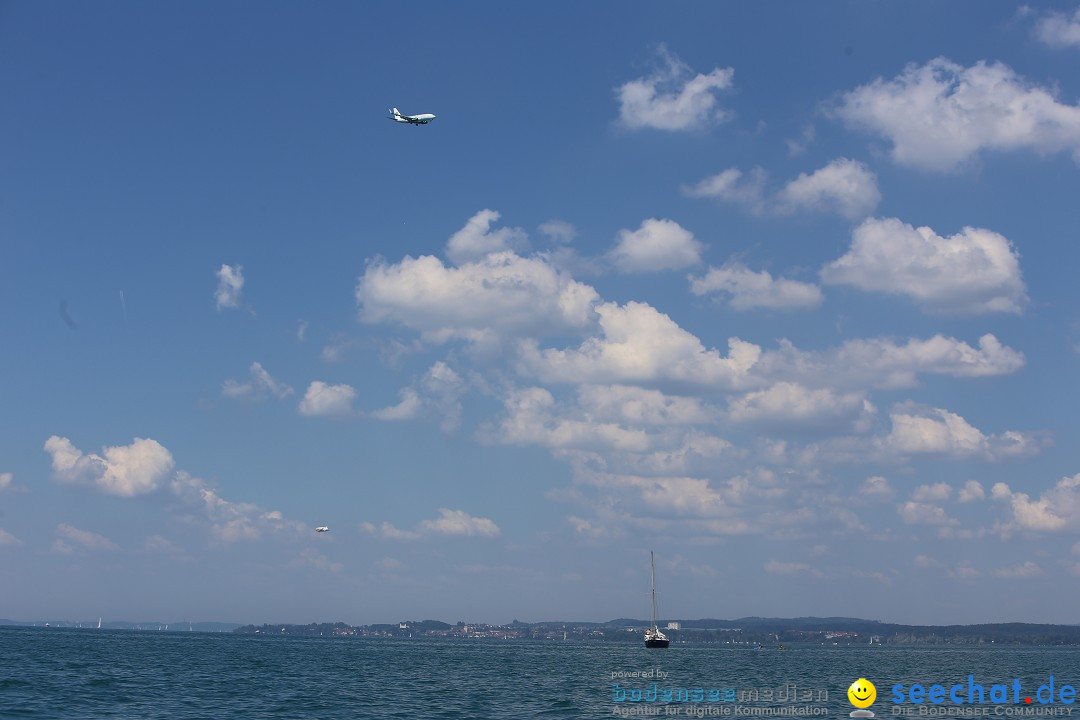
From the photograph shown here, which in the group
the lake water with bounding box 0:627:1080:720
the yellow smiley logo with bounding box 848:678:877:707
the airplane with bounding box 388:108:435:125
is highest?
the airplane with bounding box 388:108:435:125

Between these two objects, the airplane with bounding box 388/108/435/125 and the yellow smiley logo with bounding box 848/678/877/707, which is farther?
the airplane with bounding box 388/108/435/125

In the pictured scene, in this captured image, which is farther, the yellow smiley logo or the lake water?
the lake water

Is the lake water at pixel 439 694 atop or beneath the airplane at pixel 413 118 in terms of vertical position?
beneath

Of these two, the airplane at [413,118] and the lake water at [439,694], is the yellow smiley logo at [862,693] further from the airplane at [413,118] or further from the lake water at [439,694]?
the airplane at [413,118]

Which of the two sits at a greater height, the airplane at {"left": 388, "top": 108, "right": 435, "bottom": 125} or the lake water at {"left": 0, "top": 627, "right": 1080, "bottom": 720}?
the airplane at {"left": 388, "top": 108, "right": 435, "bottom": 125}

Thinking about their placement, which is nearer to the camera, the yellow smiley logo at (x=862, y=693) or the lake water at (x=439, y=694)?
the yellow smiley logo at (x=862, y=693)

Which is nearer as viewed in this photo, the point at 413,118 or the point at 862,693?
the point at 862,693

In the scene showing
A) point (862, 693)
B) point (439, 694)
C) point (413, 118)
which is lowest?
point (439, 694)

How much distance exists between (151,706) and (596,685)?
45.1 meters

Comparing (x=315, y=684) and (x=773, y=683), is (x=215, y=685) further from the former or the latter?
(x=773, y=683)

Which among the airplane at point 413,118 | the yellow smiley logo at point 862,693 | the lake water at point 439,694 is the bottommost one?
the lake water at point 439,694

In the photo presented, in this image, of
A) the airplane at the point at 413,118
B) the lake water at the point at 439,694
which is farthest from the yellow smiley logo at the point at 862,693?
the airplane at the point at 413,118

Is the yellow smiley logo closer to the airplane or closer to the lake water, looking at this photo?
the lake water

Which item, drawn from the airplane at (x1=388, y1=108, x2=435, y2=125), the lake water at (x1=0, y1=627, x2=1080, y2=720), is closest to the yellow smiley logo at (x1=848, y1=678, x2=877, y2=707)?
the lake water at (x1=0, y1=627, x2=1080, y2=720)
